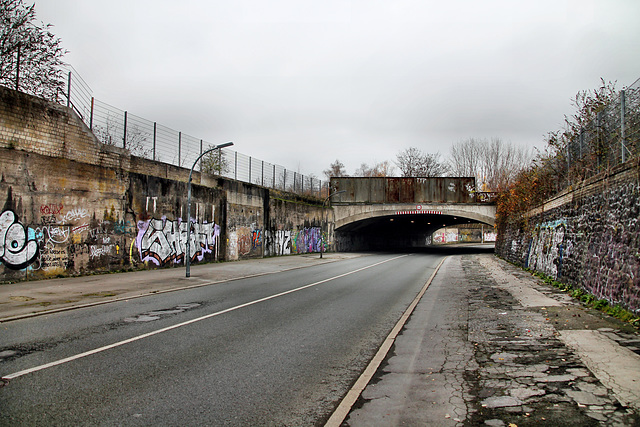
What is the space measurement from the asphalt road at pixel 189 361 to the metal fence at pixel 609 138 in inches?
259

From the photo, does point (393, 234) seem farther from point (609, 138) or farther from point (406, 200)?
point (609, 138)

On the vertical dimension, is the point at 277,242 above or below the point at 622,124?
below

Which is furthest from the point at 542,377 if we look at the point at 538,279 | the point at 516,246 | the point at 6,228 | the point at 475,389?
the point at 516,246

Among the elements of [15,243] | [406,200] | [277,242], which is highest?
[406,200]

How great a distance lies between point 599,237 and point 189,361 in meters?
9.95

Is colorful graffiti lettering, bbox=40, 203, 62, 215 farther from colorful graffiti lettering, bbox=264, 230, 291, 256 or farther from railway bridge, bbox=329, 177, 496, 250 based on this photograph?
railway bridge, bbox=329, 177, 496, 250

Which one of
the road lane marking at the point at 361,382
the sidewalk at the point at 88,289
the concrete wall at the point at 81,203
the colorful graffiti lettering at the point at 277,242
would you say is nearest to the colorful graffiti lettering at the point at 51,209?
the concrete wall at the point at 81,203

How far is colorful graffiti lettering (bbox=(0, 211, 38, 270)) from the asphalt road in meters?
6.33

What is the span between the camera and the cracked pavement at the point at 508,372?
3902mm

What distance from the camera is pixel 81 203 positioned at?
53.7 feet

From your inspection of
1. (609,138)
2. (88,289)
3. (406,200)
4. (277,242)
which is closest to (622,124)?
(609,138)

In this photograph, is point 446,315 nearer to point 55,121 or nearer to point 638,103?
point 638,103

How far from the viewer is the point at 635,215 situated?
8289 millimetres

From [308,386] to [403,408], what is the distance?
1132 mm
